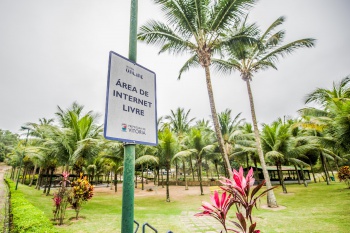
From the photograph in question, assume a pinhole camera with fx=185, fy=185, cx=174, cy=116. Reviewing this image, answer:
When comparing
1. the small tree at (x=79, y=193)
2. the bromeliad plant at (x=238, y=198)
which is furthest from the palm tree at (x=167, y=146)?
the bromeliad plant at (x=238, y=198)

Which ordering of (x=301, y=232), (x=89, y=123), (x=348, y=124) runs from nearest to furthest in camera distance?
(x=301, y=232)
(x=348, y=124)
(x=89, y=123)

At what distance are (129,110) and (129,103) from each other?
0.07 m

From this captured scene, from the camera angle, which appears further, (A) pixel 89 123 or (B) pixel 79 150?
(A) pixel 89 123

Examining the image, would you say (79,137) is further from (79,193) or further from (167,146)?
(167,146)

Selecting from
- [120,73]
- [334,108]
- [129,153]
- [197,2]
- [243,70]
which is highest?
[197,2]

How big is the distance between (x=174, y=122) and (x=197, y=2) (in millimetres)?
22694

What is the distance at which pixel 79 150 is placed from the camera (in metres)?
11.4

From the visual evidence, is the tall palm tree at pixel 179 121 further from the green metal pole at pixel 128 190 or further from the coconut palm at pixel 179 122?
the green metal pole at pixel 128 190

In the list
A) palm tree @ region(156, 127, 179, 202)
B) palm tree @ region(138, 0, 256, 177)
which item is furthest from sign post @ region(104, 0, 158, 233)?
palm tree @ region(156, 127, 179, 202)

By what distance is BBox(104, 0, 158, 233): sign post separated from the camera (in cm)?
163

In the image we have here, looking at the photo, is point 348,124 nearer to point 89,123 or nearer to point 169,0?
point 169,0

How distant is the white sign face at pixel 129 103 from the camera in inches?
65.5

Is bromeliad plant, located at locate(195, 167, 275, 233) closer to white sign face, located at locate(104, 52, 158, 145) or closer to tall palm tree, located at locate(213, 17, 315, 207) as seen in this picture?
white sign face, located at locate(104, 52, 158, 145)

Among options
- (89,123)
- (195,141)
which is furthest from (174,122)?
(89,123)
